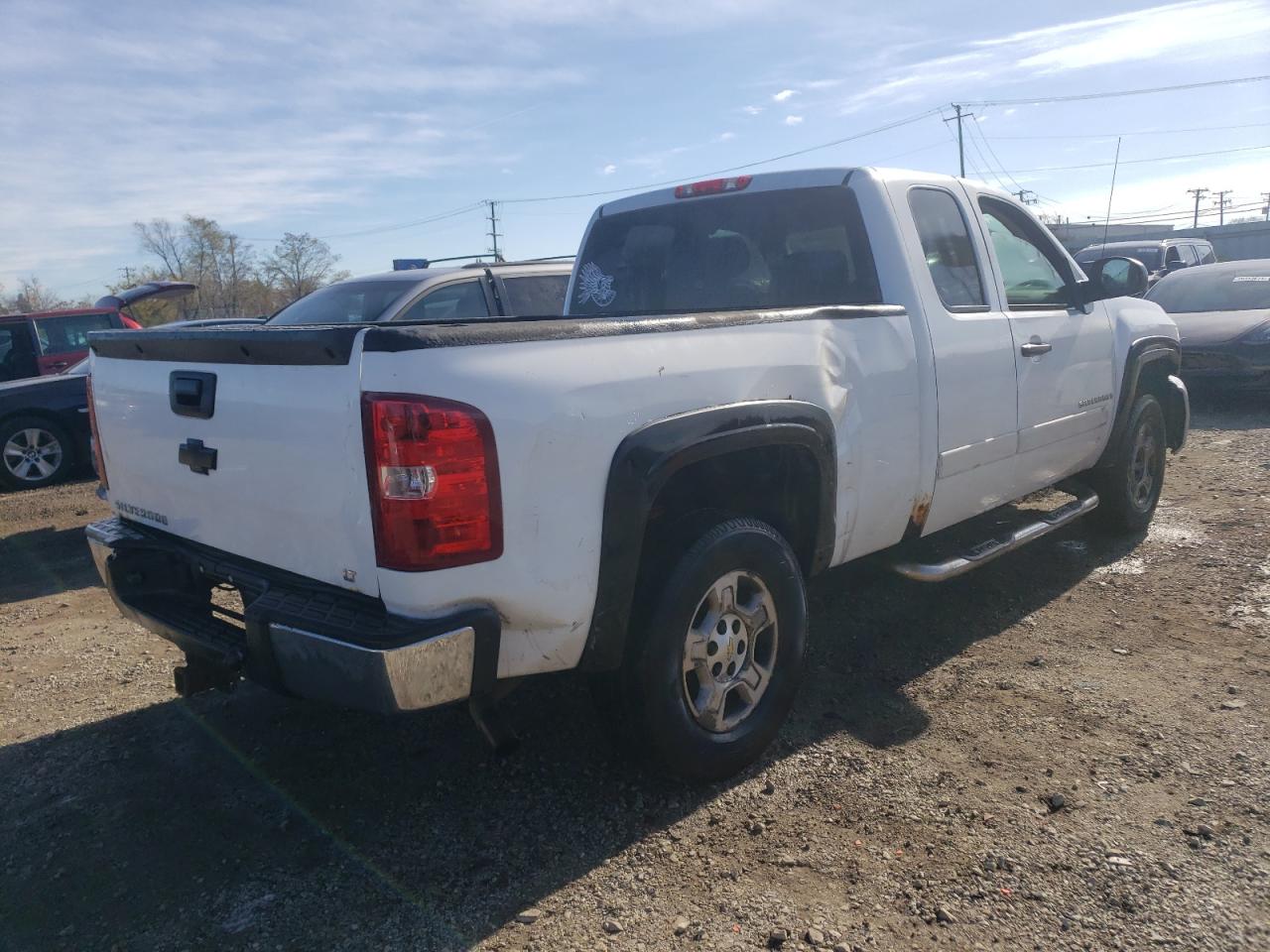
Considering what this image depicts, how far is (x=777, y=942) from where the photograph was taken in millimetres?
2480

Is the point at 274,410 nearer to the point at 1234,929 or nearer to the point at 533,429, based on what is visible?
the point at 533,429

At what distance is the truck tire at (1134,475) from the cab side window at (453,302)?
4.14m

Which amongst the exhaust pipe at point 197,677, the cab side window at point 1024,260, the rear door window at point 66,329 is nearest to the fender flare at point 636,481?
the exhaust pipe at point 197,677

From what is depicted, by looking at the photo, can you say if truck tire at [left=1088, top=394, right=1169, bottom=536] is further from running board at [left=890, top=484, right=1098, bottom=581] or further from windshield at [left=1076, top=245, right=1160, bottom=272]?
windshield at [left=1076, top=245, right=1160, bottom=272]

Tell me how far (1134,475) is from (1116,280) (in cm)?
127

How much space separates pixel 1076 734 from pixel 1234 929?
1094 millimetres

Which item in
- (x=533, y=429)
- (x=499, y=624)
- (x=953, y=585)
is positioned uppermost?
(x=533, y=429)

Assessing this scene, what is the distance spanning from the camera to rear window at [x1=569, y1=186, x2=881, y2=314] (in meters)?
4.11

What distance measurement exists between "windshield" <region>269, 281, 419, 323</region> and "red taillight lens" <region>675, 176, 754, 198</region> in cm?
251

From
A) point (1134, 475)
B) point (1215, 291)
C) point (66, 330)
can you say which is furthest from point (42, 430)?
point (1215, 291)

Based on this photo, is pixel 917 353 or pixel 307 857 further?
pixel 917 353

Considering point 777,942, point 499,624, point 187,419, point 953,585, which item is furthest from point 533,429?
point 953,585

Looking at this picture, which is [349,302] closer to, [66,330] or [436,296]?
[436,296]

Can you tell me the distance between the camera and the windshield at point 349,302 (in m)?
6.44
